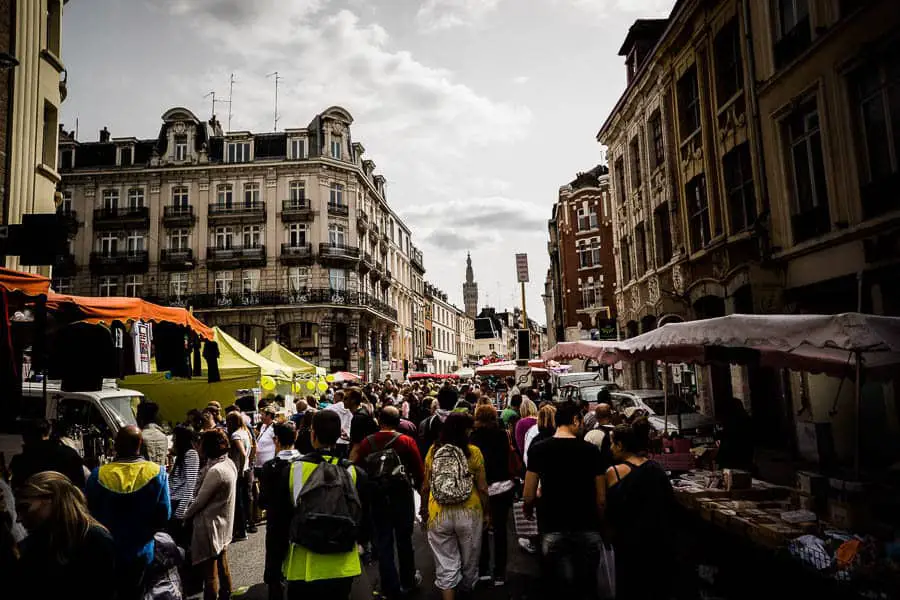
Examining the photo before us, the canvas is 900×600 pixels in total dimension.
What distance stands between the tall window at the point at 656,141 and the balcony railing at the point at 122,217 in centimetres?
3585

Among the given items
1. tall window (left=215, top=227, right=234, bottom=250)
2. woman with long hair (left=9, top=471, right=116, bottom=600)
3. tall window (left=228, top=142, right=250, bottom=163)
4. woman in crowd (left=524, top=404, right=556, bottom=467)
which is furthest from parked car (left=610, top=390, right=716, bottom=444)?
tall window (left=228, top=142, right=250, bottom=163)

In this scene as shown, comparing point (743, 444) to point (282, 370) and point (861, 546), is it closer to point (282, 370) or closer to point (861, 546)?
point (861, 546)

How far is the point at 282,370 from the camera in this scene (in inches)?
658

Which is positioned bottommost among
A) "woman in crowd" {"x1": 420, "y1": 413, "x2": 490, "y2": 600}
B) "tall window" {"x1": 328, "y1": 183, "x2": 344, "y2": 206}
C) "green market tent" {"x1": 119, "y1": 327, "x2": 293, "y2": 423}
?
"woman in crowd" {"x1": 420, "y1": 413, "x2": 490, "y2": 600}

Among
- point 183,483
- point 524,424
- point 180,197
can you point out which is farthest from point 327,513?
point 180,197

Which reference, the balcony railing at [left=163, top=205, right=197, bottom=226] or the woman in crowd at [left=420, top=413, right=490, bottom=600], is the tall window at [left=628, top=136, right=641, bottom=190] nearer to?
the woman in crowd at [left=420, top=413, right=490, bottom=600]

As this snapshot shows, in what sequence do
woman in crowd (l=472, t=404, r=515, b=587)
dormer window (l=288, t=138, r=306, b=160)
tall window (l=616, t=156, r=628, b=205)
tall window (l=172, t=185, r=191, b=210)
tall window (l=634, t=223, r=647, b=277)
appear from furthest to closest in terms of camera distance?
dormer window (l=288, t=138, r=306, b=160) < tall window (l=172, t=185, r=191, b=210) < tall window (l=616, t=156, r=628, b=205) < tall window (l=634, t=223, r=647, b=277) < woman in crowd (l=472, t=404, r=515, b=587)

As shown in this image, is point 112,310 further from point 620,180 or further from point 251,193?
point 251,193

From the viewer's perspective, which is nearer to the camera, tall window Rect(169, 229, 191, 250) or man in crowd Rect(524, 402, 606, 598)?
man in crowd Rect(524, 402, 606, 598)

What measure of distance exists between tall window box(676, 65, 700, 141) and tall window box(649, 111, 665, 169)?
1.87 meters

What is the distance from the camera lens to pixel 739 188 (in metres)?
15.4

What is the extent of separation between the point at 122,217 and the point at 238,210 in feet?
27.7

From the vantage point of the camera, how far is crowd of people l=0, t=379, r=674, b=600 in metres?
3.11

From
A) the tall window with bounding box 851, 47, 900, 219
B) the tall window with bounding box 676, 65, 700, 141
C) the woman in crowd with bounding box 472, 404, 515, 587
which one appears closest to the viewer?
the woman in crowd with bounding box 472, 404, 515, 587
